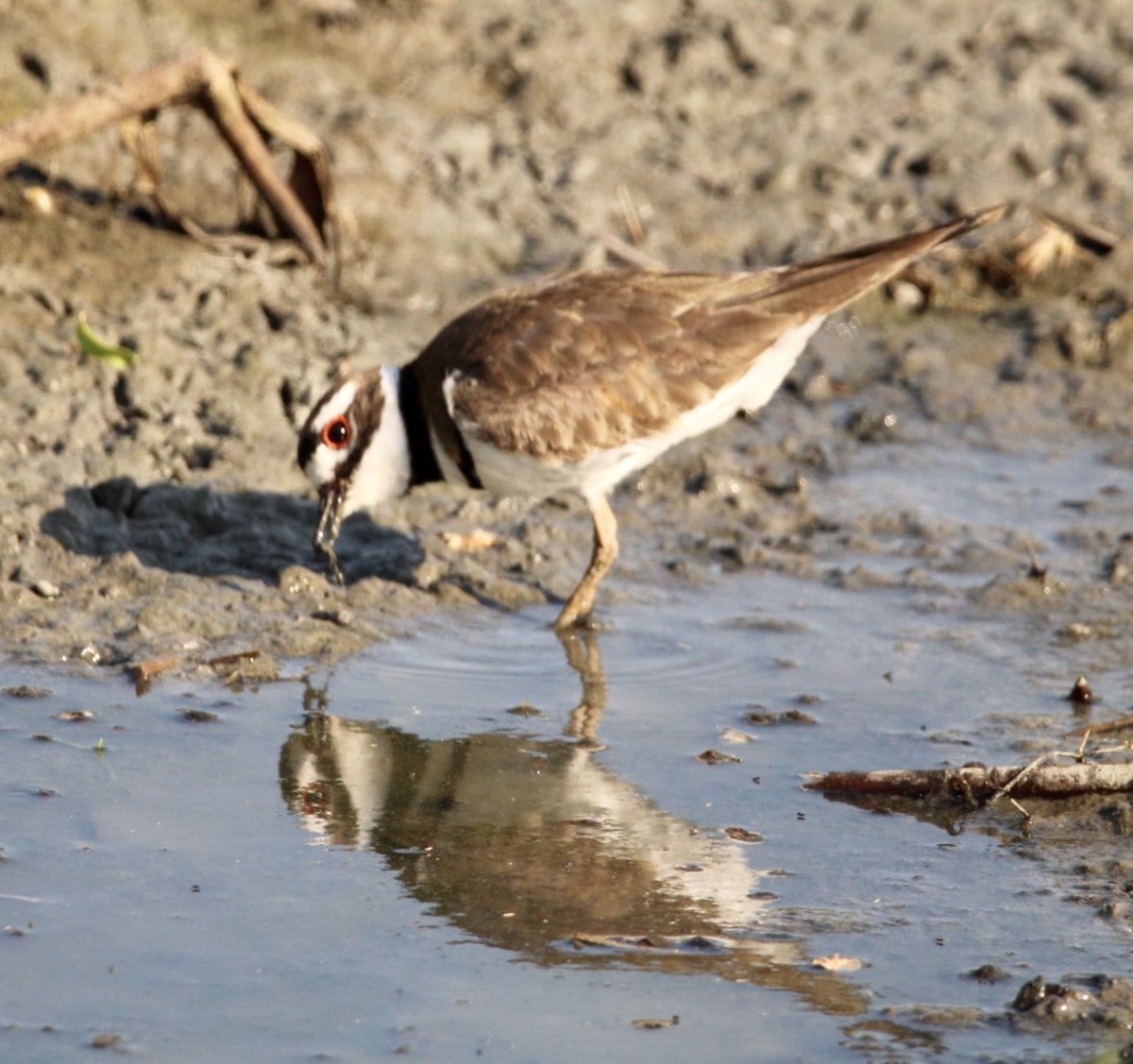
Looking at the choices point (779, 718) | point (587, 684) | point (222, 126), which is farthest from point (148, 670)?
point (222, 126)

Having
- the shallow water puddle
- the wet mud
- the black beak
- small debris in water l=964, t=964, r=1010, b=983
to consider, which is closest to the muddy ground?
the wet mud

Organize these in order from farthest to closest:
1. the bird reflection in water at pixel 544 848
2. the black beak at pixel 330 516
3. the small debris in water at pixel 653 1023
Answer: the black beak at pixel 330 516
the bird reflection in water at pixel 544 848
the small debris in water at pixel 653 1023

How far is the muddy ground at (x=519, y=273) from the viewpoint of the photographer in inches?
290

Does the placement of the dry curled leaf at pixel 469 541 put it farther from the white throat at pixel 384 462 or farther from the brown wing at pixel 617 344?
the brown wing at pixel 617 344

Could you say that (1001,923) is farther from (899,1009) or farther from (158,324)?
(158,324)

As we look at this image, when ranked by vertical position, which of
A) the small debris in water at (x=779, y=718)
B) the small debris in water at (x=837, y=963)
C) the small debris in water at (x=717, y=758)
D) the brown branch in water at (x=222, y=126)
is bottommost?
the small debris in water at (x=837, y=963)

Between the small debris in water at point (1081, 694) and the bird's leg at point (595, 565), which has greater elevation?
the bird's leg at point (595, 565)

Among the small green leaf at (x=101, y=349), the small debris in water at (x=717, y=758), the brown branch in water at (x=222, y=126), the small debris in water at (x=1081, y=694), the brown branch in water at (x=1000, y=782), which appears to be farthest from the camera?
the brown branch in water at (x=222, y=126)

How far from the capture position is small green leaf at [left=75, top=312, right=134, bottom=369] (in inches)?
317

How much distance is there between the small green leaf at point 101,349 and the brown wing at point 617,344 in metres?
1.50

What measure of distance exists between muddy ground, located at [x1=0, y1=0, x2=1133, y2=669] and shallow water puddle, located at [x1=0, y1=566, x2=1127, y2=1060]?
664 millimetres

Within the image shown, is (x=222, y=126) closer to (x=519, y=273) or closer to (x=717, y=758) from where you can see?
(x=519, y=273)

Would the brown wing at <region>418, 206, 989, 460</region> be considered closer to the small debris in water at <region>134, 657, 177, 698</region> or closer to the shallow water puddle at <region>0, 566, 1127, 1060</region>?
the shallow water puddle at <region>0, 566, 1127, 1060</region>

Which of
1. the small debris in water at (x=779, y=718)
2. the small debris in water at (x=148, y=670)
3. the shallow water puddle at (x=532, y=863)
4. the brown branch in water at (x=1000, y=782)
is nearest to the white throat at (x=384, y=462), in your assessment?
the shallow water puddle at (x=532, y=863)
